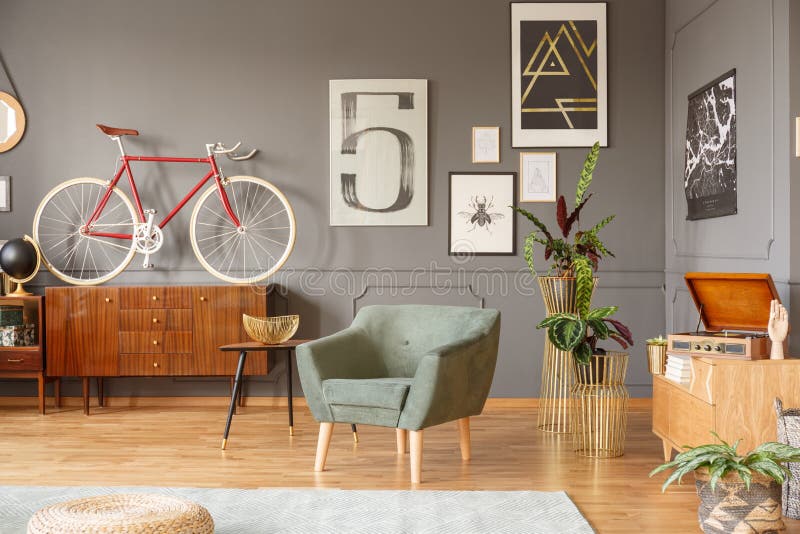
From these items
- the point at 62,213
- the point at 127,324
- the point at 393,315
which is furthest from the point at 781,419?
the point at 62,213

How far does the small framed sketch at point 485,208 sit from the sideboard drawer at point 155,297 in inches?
72.2

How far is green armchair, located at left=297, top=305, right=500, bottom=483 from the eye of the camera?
10.8 ft

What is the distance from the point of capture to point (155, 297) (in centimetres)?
489

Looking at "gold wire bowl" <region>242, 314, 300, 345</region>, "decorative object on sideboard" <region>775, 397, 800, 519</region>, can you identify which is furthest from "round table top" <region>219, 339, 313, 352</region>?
"decorative object on sideboard" <region>775, 397, 800, 519</region>

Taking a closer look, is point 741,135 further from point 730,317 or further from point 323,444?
point 323,444

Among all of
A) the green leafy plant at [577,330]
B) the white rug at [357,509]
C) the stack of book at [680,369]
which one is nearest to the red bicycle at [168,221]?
the green leafy plant at [577,330]

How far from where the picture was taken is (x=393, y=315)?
13.1ft

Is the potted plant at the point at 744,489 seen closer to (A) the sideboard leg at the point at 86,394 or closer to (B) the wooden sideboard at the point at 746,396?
(B) the wooden sideboard at the point at 746,396

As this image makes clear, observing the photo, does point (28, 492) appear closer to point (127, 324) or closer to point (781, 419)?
point (127, 324)

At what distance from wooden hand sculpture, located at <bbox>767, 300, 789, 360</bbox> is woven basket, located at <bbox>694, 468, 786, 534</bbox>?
2.54ft

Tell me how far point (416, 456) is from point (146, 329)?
2370 mm

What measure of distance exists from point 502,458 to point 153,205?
3027 millimetres

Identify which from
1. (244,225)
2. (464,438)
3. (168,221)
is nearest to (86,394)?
(168,221)

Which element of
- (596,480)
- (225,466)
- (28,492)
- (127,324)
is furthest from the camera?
(127,324)
